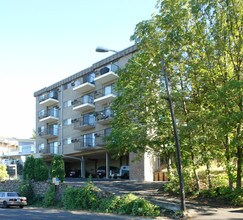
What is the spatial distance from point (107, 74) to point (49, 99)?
51.7 ft

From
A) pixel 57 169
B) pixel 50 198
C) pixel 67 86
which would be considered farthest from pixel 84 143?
pixel 50 198

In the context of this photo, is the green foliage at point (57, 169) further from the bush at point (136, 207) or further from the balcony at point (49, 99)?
the balcony at point (49, 99)

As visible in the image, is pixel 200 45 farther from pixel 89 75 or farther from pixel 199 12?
pixel 89 75

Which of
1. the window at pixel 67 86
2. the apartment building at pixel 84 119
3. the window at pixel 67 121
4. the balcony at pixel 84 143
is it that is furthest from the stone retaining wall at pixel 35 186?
the window at pixel 67 86

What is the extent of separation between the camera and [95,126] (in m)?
49.1

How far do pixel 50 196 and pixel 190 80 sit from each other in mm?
13846

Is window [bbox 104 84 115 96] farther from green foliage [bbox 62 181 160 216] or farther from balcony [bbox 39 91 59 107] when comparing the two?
green foliage [bbox 62 181 160 216]

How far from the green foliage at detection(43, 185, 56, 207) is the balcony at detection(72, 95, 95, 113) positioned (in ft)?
64.6

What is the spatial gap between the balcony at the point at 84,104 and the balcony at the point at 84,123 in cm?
114

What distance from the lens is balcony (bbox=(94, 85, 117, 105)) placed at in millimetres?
45469

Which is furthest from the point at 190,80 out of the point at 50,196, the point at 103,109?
the point at 103,109

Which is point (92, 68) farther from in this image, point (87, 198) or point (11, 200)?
point (87, 198)

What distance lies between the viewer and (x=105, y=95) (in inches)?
1853

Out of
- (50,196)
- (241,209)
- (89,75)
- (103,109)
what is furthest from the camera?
(89,75)
